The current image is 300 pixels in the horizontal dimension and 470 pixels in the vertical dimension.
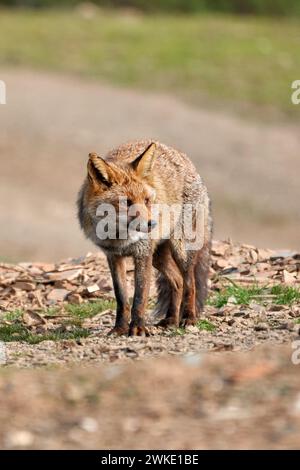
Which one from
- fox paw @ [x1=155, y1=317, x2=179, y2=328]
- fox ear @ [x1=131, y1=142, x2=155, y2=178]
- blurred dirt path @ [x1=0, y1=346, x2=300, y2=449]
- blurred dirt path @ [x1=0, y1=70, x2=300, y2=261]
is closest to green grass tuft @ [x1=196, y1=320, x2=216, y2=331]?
fox paw @ [x1=155, y1=317, x2=179, y2=328]

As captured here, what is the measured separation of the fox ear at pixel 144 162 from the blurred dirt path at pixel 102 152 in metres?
9.34

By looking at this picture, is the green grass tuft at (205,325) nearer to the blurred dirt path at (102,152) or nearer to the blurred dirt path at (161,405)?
the blurred dirt path at (161,405)

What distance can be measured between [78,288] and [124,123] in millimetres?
14389

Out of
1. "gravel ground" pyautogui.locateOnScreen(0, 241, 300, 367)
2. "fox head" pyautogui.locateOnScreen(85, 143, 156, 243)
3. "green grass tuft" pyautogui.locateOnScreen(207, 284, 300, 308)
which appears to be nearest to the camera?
"gravel ground" pyautogui.locateOnScreen(0, 241, 300, 367)

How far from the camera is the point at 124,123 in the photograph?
83.1 ft

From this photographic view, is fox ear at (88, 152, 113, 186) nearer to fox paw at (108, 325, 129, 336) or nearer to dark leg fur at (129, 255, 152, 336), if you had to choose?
dark leg fur at (129, 255, 152, 336)

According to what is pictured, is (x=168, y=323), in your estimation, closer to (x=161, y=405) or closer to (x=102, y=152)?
(x=161, y=405)

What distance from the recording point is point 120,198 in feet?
28.6

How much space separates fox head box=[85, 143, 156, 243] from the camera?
8.70m

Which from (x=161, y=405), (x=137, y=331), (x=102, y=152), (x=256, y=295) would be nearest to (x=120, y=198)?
(x=137, y=331)

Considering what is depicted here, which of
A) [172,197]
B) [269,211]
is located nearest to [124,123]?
[269,211]

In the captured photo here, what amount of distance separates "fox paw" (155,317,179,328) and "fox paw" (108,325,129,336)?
44 cm

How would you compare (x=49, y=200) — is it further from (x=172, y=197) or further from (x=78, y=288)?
(x=172, y=197)

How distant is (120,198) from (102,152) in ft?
49.1
